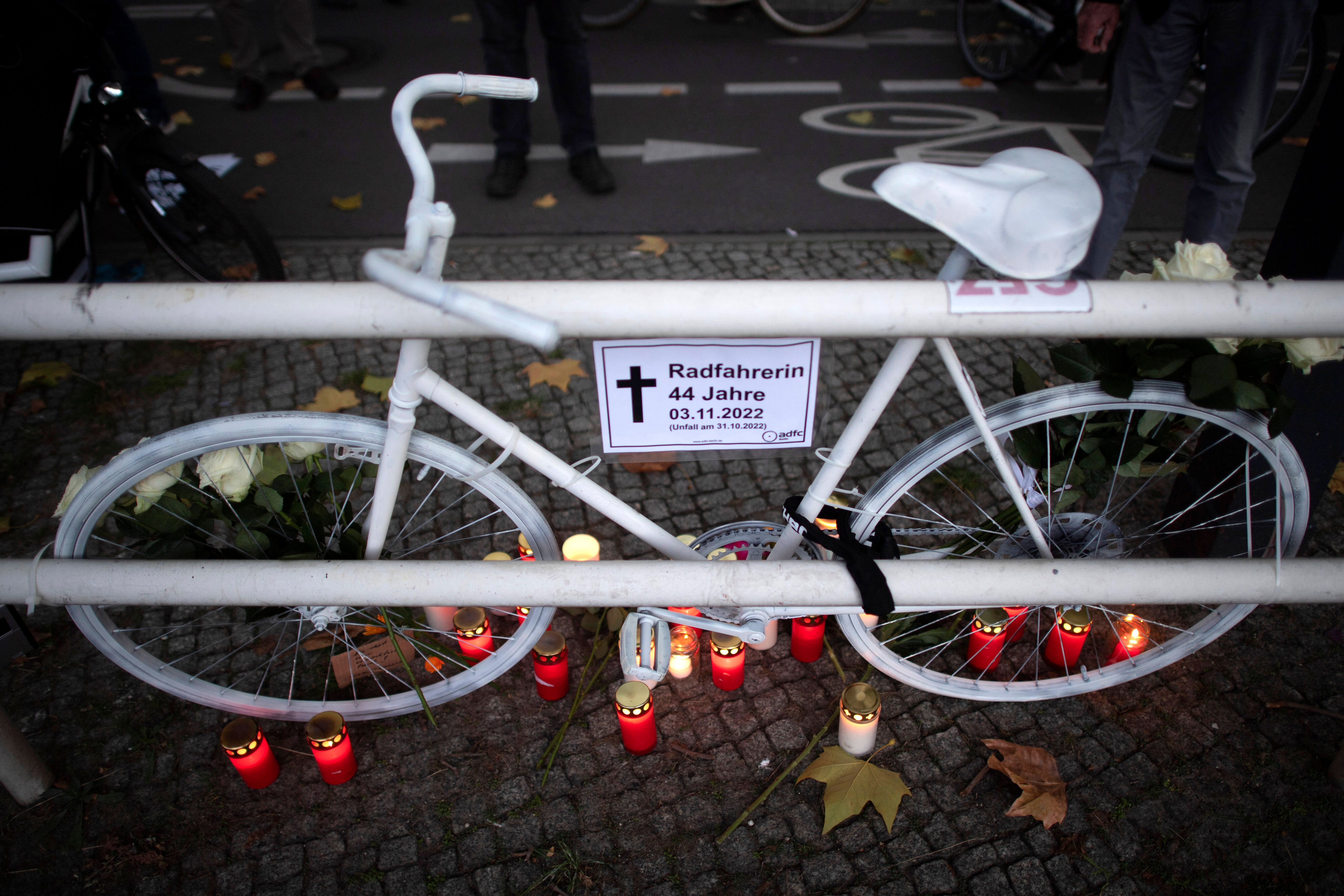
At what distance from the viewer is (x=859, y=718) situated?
198 cm

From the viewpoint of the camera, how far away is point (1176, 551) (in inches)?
101

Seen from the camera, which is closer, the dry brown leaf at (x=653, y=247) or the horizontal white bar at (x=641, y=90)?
the dry brown leaf at (x=653, y=247)

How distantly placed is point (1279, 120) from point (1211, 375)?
4334 millimetres

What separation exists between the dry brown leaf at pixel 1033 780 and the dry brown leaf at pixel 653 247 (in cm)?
278

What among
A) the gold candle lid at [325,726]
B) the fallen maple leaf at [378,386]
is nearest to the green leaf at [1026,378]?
the gold candle lid at [325,726]

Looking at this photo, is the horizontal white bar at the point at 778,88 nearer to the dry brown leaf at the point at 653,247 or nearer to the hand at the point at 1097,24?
the dry brown leaf at the point at 653,247

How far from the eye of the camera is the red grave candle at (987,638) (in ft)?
7.06

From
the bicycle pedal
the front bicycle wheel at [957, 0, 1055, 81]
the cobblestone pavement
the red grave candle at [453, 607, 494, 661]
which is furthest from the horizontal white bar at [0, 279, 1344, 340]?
the front bicycle wheel at [957, 0, 1055, 81]

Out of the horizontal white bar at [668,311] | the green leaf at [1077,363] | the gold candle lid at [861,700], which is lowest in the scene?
the gold candle lid at [861,700]

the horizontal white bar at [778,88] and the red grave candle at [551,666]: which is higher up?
the horizontal white bar at [778,88]

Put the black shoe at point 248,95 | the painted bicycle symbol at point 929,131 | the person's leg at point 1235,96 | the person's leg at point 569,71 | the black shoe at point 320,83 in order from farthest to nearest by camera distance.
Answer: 1. the black shoe at point 320,83
2. the black shoe at point 248,95
3. the painted bicycle symbol at point 929,131
4. the person's leg at point 569,71
5. the person's leg at point 1235,96

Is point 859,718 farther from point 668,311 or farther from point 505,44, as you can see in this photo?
point 505,44

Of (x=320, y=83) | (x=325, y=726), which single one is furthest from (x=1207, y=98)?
(x=320, y=83)

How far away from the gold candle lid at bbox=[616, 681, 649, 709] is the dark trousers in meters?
2.91
